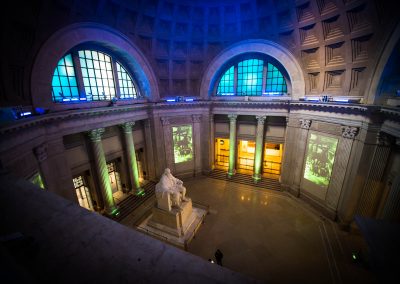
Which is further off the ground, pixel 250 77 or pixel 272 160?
pixel 250 77

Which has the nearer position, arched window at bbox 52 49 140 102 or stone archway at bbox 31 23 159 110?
stone archway at bbox 31 23 159 110

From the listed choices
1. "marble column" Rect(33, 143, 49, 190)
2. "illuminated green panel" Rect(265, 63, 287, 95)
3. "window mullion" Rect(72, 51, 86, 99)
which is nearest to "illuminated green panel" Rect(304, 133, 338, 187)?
"illuminated green panel" Rect(265, 63, 287, 95)

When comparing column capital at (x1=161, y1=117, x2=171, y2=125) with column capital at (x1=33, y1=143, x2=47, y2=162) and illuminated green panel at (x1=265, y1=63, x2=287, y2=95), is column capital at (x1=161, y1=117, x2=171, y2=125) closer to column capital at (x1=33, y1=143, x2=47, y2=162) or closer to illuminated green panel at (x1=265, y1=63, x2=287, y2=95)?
column capital at (x1=33, y1=143, x2=47, y2=162)

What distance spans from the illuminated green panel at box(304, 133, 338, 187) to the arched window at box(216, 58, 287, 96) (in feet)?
16.5

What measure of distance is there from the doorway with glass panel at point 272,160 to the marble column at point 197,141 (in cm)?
686

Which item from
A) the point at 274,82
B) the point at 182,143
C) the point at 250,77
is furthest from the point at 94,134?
the point at 274,82

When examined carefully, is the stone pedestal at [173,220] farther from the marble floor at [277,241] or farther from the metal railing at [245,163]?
the metal railing at [245,163]

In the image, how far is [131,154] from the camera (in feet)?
50.8

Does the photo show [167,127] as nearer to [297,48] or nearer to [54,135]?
[54,135]

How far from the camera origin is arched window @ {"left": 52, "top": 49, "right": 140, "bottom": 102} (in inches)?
451

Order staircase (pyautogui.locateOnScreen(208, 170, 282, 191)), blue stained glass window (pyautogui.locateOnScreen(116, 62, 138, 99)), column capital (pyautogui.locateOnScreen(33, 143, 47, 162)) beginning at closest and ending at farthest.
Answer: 1. column capital (pyautogui.locateOnScreen(33, 143, 47, 162))
2. blue stained glass window (pyautogui.locateOnScreen(116, 62, 138, 99))
3. staircase (pyautogui.locateOnScreen(208, 170, 282, 191))

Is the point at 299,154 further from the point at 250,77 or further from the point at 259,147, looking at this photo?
the point at 250,77

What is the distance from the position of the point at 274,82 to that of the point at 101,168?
15.7 m

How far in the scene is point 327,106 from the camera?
40.9 feet
